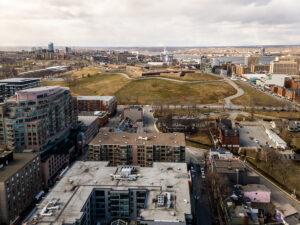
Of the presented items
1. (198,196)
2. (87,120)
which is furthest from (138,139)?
(87,120)

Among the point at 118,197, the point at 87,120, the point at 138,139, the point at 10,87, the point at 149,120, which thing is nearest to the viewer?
the point at 118,197

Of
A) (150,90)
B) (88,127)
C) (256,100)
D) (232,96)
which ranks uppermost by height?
(150,90)

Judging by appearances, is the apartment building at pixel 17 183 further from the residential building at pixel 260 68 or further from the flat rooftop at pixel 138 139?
the residential building at pixel 260 68

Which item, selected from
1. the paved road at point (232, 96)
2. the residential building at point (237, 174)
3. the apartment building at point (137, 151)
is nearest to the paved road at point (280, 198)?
the residential building at point (237, 174)

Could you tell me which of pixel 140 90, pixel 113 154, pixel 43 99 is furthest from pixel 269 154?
pixel 140 90

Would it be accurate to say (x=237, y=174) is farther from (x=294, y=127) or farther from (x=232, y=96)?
(x=232, y=96)

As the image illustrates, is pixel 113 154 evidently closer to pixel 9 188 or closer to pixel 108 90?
pixel 9 188

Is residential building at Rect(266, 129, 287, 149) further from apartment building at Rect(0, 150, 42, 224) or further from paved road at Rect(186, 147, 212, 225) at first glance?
apartment building at Rect(0, 150, 42, 224)
